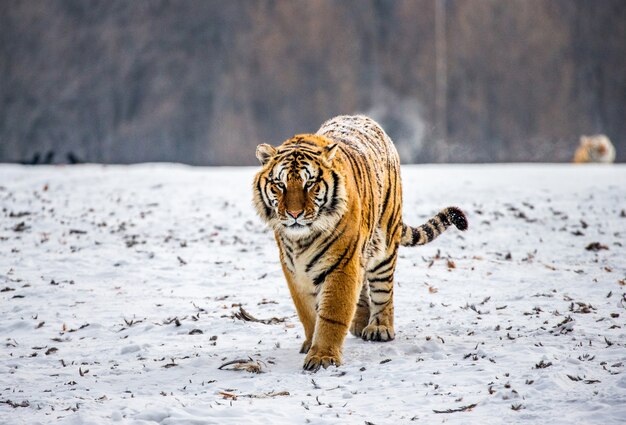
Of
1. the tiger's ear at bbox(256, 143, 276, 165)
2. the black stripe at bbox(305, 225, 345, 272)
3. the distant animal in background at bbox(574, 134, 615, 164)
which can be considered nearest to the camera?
the black stripe at bbox(305, 225, 345, 272)

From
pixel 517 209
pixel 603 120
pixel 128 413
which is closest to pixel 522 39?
pixel 603 120

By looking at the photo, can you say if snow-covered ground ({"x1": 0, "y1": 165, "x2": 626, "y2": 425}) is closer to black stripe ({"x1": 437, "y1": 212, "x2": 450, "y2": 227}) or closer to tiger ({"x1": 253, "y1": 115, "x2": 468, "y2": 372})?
tiger ({"x1": 253, "y1": 115, "x2": 468, "y2": 372})

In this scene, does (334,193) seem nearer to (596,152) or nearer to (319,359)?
(319,359)

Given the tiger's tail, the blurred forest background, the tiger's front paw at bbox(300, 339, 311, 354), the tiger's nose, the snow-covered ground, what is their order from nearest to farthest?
the snow-covered ground, the tiger's nose, the tiger's front paw at bbox(300, 339, 311, 354), the tiger's tail, the blurred forest background

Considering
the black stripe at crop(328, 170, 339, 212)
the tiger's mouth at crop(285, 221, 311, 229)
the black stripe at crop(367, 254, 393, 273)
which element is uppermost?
the black stripe at crop(328, 170, 339, 212)

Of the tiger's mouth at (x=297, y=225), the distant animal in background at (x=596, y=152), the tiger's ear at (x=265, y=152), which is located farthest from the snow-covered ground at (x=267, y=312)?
the distant animal in background at (x=596, y=152)

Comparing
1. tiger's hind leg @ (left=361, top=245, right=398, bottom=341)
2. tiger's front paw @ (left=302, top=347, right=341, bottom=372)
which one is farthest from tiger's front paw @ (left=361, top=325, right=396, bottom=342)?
tiger's front paw @ (left=302, top=347, right=341, bottom=372)

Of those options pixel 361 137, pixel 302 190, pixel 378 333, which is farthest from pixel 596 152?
pixel 302 190

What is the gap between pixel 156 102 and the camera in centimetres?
1886

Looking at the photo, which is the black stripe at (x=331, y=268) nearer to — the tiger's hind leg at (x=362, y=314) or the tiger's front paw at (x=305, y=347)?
the tiger's front paw at (x=305, y=347)

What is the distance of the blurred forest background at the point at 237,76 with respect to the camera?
1888 centimetres

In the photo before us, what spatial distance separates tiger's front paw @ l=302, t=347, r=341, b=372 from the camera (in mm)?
4461

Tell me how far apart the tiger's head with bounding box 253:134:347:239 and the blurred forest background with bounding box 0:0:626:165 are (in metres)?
14.3

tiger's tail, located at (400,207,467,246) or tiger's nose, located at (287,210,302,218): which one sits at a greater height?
tiger's nose, located at (287,210,302,218)
